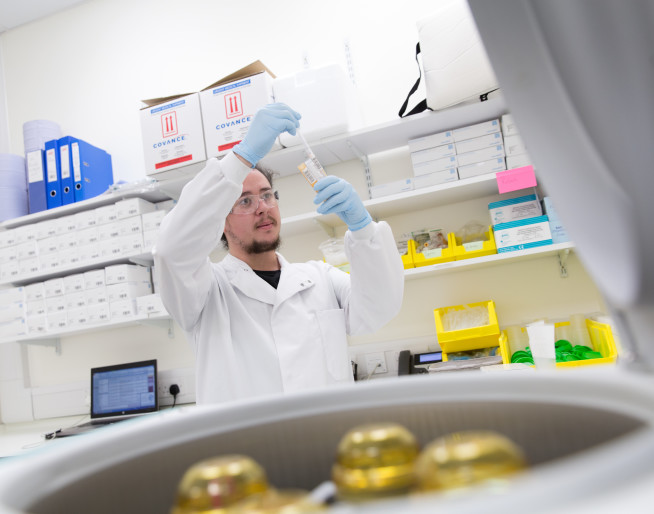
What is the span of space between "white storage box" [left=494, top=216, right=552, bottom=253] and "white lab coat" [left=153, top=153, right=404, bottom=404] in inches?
28.7

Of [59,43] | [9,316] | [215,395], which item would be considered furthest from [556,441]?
[59,43]

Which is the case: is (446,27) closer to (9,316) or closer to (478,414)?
(478,414)

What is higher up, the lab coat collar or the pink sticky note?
the pink sticky note

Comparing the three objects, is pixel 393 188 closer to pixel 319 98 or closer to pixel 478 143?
pixel 478 143

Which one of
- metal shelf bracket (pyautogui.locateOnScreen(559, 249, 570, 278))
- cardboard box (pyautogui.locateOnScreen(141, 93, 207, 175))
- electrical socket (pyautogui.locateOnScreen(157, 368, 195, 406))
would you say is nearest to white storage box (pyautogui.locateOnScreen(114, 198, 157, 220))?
cardboard box (pyautogui.locateOnScreen(141, 93, 207, 175))

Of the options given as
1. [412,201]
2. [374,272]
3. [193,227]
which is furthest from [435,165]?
[193,227]

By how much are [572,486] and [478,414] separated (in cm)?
21

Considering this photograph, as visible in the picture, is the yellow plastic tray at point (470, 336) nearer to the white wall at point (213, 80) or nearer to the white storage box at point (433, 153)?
the white wall at point (213, 80)

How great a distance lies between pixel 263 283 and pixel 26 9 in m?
3.21

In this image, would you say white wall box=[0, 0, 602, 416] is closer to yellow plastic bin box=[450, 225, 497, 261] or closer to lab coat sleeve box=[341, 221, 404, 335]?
yellow plastic bin box=[450, 225, 497, 261]

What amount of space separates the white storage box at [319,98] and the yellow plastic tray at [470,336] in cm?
101

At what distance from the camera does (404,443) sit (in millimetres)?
324

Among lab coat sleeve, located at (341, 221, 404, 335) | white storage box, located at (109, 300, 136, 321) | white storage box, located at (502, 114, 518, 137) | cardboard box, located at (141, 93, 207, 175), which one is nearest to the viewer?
lab coat sleeve, located at (341, 221, 404, 335)

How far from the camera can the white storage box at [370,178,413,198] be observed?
2411 millimetres
